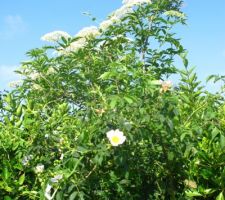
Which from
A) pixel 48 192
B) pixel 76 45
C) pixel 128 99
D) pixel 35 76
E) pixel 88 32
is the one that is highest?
pixel 88 32

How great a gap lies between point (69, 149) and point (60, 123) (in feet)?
1.77

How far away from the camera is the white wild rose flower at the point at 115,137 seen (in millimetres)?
2694

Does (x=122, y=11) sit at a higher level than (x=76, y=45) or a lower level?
higher

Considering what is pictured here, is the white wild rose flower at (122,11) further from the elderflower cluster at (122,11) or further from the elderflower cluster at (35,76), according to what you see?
the elderflower cluster at (35,76)

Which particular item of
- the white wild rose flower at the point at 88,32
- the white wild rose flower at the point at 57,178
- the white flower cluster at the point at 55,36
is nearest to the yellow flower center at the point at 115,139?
the white wild rose flower at the point at 57,178

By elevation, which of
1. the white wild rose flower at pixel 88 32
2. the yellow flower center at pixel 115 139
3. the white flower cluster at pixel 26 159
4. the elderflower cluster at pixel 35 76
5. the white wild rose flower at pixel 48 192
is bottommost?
the white wild rose flower at pixel 48 192

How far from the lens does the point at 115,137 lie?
270cm

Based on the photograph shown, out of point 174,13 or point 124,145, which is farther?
point 174,13

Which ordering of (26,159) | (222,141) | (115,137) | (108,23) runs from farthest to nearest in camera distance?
(108,23) → (26,159) → (222,141) → (115,137)

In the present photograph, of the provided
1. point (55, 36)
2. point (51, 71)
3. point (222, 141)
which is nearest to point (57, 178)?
point (222, 141)

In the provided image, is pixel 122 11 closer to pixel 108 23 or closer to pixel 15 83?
pixel 108 23

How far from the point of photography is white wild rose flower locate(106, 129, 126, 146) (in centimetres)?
269

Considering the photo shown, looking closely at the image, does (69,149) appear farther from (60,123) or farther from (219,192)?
(219,192)

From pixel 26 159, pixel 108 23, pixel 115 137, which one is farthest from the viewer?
pixel 108 23
